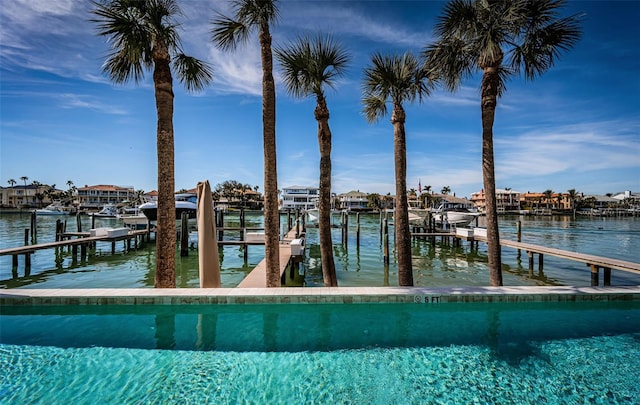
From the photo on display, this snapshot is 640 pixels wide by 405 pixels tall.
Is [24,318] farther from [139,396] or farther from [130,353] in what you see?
[139,396]

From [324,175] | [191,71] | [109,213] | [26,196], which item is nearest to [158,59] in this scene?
[191,71]

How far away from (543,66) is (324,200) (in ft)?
25.1

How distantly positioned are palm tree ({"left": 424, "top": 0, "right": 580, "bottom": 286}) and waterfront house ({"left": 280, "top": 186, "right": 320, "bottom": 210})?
88445mm

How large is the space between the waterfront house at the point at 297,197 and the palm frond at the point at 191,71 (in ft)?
288

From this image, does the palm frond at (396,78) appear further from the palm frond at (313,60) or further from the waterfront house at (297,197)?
the waterfront house at (297,197)

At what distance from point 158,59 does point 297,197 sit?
98657 mm

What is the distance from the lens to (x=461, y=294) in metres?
6.84

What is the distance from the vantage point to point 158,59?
8047mm

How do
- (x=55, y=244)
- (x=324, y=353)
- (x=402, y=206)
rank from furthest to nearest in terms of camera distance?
(x=55, y=244), (x=402, y=206), (x=324, y=353)

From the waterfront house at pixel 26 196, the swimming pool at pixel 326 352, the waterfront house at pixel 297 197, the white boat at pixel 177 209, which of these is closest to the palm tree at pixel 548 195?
the waterfront house at pixel 297 197

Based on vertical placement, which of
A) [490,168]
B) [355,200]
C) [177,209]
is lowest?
[177,209]

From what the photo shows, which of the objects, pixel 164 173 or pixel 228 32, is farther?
pixel 228 32

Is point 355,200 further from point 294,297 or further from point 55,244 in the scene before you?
point 294,297

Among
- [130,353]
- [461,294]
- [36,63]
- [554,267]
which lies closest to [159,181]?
[130,353]
